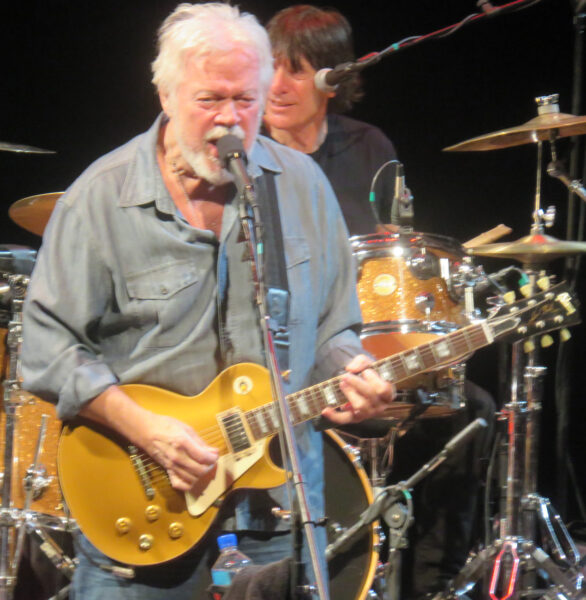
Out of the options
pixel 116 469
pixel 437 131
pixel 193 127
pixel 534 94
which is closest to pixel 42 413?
pixel 116 469

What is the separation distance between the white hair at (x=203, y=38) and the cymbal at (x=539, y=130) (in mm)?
1809

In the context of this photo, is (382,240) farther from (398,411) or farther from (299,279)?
(299,279)

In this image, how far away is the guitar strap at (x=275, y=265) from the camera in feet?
7.86

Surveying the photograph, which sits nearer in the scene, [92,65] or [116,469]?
[116,469]

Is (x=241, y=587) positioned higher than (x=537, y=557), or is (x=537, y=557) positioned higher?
(x=241, y=587)

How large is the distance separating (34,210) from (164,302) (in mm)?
1685

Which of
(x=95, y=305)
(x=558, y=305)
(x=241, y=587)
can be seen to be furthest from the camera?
(x=558, y=305)

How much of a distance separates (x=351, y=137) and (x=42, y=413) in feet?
6.43

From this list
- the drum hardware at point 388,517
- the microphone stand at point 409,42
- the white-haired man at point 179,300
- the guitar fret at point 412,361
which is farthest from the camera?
the drum hardware at point 388,517

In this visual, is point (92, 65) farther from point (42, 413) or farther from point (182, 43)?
point (182, 43)

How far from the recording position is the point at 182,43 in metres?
2.43

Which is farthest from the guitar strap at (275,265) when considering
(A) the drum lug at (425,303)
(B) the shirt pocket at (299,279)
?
(A) the drum lug at (425,303)

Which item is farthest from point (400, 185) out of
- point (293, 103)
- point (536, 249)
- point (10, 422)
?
point (10, 422)

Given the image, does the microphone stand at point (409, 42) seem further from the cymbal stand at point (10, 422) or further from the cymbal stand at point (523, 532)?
the cymbal stand at point (10, 422)
